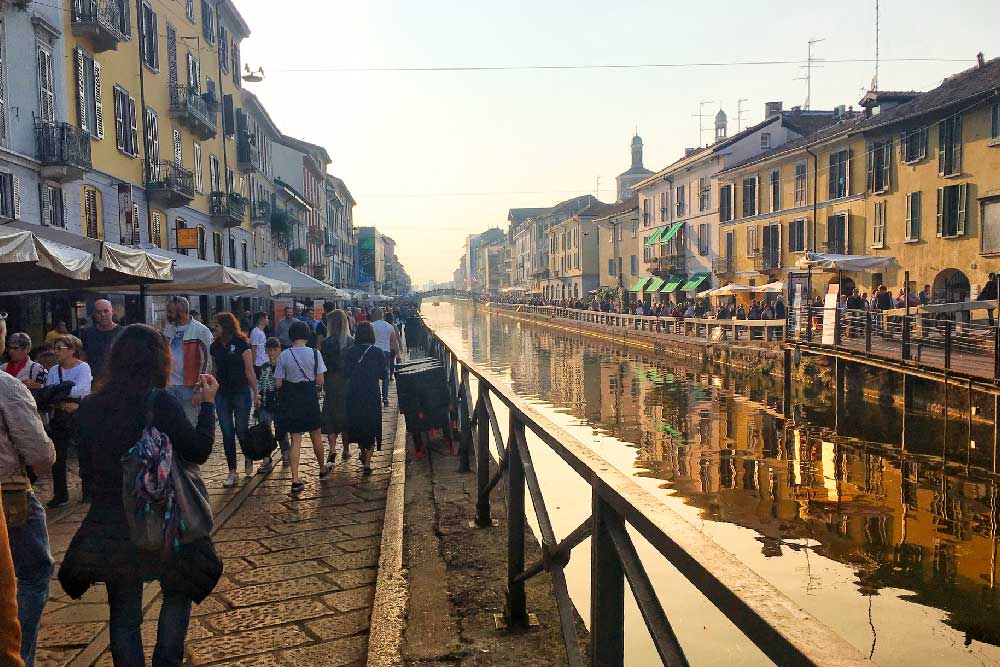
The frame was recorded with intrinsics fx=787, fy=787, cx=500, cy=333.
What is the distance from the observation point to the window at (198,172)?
994 inches

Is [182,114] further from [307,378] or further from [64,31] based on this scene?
[307,378]

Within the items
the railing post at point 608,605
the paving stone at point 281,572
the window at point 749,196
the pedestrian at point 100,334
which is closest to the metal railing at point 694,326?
the window at point 749,196

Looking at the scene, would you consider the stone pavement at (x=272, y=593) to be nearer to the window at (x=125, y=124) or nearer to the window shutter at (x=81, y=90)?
the window shutter at (x=81, y=90)

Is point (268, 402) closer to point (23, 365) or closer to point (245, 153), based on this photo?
point (23, 365)

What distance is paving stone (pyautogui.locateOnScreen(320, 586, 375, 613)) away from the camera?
4.29 metres

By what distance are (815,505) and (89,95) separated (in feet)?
53.1

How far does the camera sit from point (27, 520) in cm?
291

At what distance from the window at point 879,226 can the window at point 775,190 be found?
6.67 m

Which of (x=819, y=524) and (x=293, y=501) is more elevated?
(x=293, y=501)

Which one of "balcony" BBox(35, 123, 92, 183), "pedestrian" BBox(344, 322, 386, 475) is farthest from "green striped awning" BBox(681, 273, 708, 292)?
"pedestrian" BBox(344, 322, 386, 475)

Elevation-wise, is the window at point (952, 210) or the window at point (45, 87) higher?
the window at point (45, 87)

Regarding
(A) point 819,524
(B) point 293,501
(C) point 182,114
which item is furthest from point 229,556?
(C) point 182,114

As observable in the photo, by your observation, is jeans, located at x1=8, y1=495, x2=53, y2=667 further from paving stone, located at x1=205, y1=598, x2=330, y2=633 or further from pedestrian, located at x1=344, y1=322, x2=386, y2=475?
pedestrian, located at x1=344, y1=322, x2=386, y2=475

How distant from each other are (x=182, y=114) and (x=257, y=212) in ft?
36.7
